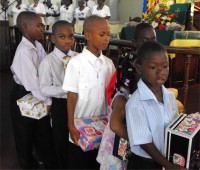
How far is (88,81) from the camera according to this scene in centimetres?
169

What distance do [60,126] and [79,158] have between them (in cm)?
33

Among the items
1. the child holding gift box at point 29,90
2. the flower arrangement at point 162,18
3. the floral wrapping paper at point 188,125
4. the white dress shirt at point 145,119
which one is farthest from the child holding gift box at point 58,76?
the flower arrangement at point 162,18

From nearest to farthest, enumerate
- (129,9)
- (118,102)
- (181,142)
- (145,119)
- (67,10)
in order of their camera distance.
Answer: (181,142), (145,119), (118,102), (67,10), (129,9)

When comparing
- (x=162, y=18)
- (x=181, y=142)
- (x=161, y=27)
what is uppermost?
(x=162, y=18)

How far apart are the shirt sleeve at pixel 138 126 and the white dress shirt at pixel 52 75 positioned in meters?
0.75

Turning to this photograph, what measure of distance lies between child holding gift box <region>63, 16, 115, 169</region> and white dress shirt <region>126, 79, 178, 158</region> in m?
0.42

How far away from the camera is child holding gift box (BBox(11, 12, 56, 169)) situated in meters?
2.05

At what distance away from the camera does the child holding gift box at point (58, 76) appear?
196 centimetres

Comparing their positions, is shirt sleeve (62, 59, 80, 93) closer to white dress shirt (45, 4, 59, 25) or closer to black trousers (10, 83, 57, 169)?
black trousers (10, 83, 57, 169)

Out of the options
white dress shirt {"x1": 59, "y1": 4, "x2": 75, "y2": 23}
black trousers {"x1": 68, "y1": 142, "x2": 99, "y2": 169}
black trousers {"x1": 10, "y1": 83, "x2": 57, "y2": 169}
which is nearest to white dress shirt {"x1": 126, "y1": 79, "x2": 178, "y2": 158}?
black trousers {"x1": 68, "y1": 142, "x2": 99, "y2": 169}

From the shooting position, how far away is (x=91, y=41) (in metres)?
1.68

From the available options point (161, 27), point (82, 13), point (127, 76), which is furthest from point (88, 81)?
point (82, 13)

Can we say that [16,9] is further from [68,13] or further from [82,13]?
[82,13]

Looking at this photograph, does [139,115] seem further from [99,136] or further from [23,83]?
[23,83]
